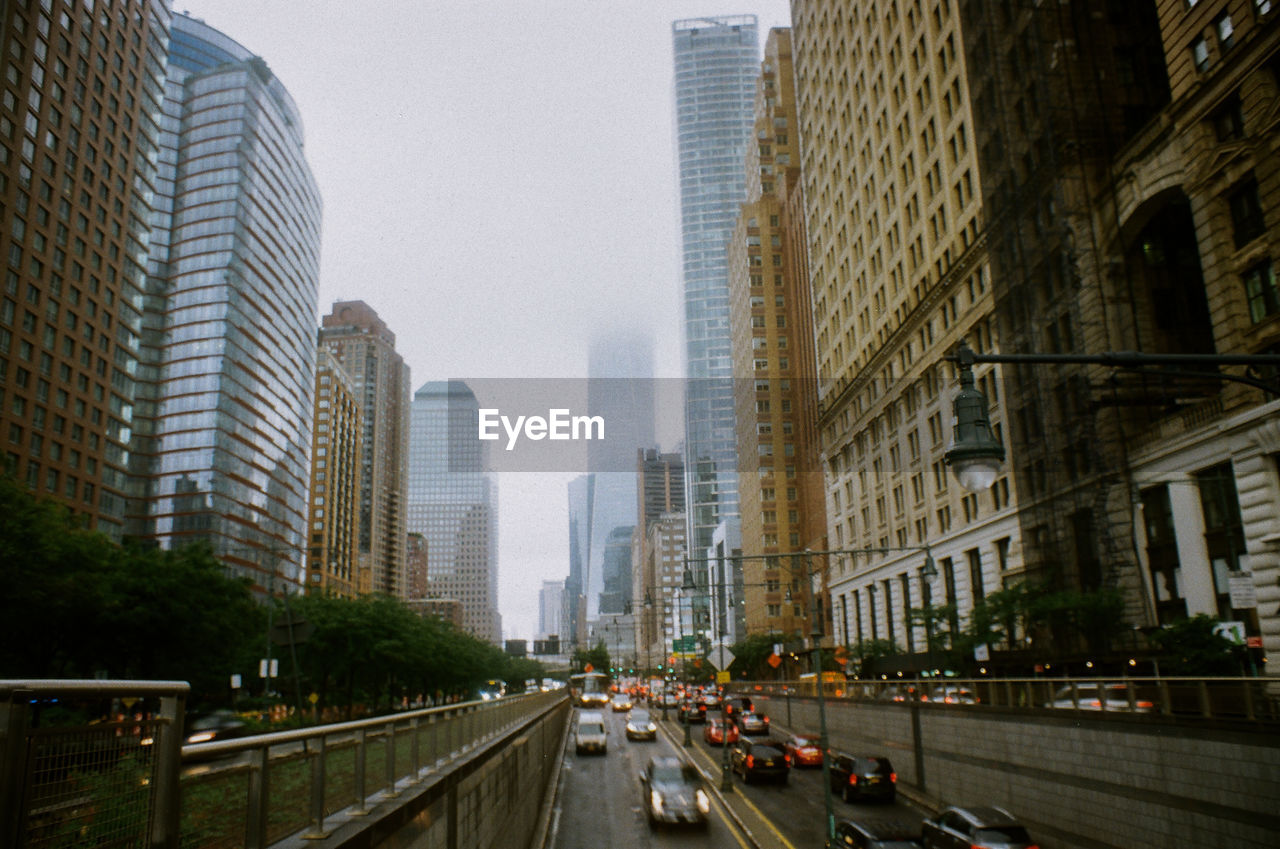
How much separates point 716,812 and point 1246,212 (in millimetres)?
A: 30018

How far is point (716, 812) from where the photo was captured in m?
30.3

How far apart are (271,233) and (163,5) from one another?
44137 millimetres

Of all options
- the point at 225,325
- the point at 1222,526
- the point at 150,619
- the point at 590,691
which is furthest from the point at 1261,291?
the point at 225,325

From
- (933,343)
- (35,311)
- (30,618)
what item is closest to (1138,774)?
(30,618)

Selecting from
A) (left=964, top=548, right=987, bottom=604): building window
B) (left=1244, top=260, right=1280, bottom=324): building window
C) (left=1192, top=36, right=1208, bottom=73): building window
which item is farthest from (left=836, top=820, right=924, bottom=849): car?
(left=964, top=548, right=987, bottom=604): building window

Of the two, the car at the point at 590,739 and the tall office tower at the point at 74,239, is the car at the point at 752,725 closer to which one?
the car at the point at 590,739

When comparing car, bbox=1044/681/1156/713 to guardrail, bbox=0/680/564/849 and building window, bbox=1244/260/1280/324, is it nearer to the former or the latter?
guardrail, bbox=0/680/564/849

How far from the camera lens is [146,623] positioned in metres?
40.3

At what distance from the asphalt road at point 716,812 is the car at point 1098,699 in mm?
7065

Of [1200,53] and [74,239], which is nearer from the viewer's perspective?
[1200,53]

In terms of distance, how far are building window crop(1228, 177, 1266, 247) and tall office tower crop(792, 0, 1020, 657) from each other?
21469 mm

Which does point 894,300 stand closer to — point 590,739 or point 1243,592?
point 590,739

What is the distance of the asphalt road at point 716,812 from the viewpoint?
2581 cm

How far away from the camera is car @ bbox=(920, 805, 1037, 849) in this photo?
63.3 ft
